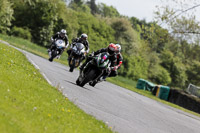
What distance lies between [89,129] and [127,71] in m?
56.4

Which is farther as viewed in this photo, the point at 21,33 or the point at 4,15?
the point at 21,33

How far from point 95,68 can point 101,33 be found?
56288 mm

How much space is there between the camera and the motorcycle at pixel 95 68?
12.7 m

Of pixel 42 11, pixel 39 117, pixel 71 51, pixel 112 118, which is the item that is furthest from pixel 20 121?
pixel 42 11

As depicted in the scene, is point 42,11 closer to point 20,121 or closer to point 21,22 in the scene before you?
point 21,22

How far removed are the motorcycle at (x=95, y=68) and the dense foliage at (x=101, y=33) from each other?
11.0 meters

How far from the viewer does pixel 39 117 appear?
5461 millimetres

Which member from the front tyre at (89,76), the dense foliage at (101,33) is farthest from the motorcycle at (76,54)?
the dense foliage at (101,33)

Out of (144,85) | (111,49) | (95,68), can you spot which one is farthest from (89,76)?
(144,85)

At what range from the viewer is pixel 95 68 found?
12.9 m

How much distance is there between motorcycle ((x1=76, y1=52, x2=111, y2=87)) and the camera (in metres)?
12.7

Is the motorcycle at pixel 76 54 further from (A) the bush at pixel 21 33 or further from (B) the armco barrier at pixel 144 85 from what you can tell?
(A) the bush at pixel 21 33

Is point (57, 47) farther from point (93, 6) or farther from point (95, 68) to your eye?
point (93, 6)

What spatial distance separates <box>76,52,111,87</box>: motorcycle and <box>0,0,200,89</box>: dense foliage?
1105 centimetres
